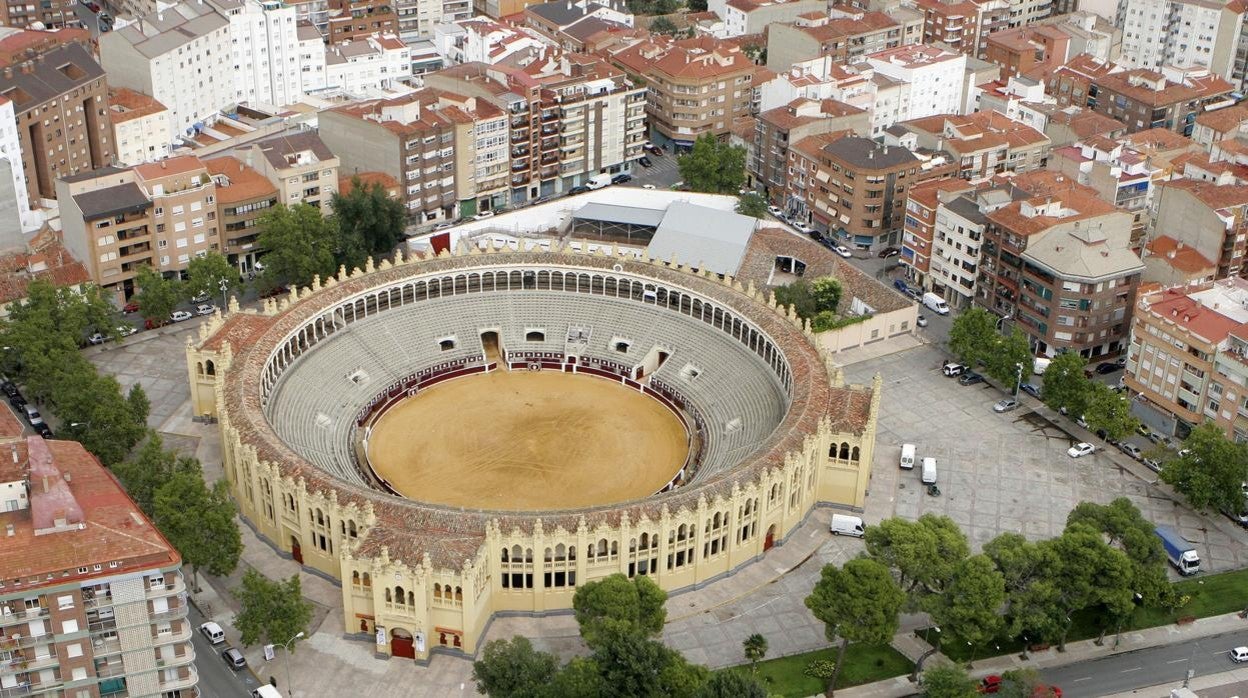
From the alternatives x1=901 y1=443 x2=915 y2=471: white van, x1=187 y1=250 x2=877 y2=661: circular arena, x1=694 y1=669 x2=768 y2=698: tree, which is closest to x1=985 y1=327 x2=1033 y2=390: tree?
x1=901 y1=443 x2=915 y2=471: white van

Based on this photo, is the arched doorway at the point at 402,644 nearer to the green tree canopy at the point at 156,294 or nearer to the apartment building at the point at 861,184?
the green tree canopy at the point at 156,294

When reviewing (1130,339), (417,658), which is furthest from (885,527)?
(1130,339)

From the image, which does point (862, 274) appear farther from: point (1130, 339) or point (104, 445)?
point (104, 445)

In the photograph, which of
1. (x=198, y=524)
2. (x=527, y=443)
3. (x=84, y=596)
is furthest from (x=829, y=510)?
(x=84, y=596)

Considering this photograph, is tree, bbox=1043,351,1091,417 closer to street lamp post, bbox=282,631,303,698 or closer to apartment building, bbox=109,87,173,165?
street lamp post, bbox=282,631,303,698

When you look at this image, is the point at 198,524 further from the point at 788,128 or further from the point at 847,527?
the point at 788,128
